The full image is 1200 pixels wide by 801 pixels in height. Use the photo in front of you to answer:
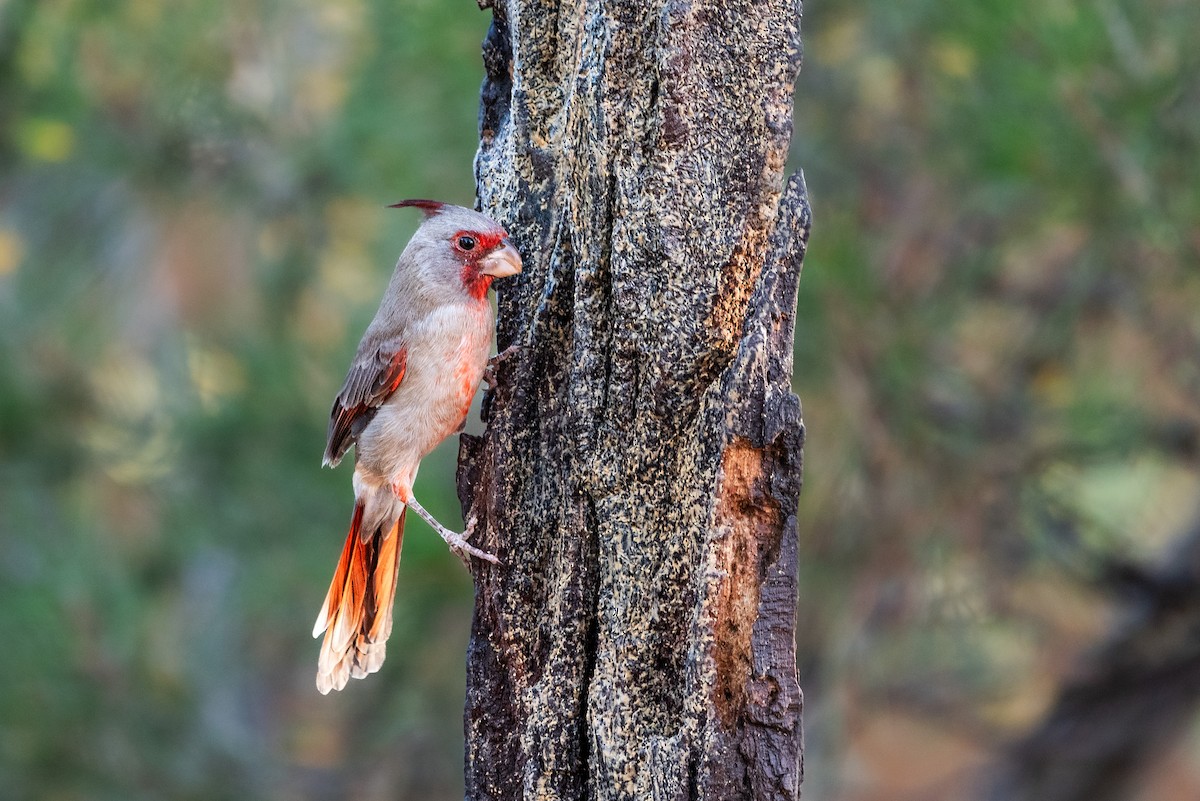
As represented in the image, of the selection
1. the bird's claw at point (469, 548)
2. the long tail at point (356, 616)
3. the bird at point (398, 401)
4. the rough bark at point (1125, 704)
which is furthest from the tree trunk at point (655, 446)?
the rough bark at point (1125, 704)

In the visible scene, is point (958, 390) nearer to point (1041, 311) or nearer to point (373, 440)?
point (1041, 311)

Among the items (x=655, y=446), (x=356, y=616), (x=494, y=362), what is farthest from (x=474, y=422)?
(x=655, y=446)

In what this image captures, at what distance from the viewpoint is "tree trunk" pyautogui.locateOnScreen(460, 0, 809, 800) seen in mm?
2084

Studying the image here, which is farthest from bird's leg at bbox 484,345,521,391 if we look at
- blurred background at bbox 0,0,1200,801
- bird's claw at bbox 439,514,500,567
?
blurred background at bbox 0,0,1200,801

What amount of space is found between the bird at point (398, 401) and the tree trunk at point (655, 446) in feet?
1.71

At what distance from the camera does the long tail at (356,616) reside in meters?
3.00

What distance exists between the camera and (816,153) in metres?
5.55

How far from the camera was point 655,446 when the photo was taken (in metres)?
2.23

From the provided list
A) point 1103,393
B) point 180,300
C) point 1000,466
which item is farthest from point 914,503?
point 180,300

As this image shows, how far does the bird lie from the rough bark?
153 inches

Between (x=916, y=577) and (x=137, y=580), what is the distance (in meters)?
4.19

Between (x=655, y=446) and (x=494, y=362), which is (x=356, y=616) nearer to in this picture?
(x=494, y=362)

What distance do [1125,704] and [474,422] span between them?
3.49m

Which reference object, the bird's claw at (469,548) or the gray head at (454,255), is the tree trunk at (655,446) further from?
the gray head at (454,255)
